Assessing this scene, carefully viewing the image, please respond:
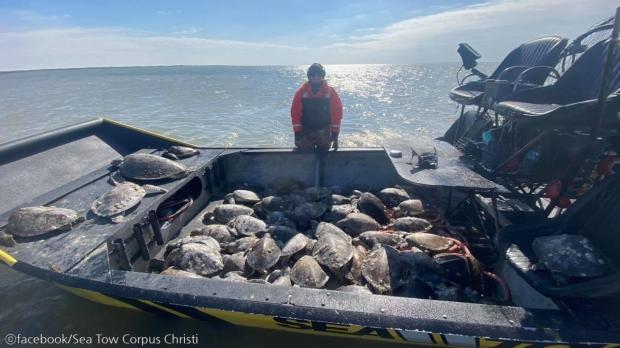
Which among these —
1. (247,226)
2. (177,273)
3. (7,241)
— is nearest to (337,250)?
(247,226)

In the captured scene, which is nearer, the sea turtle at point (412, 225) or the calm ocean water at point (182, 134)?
the calm ocean water at point (182, 134)

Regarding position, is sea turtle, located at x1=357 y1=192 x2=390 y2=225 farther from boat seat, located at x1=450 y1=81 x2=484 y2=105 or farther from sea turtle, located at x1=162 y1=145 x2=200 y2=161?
sea turtle, located at x1=162 y1=145 x2=200 y2=161

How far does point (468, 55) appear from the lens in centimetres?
586

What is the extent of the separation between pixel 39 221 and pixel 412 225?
168 inches

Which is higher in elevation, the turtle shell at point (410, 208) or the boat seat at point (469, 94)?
the boat seat at point (469, 94)

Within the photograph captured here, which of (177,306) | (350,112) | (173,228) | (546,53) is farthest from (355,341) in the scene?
(350,112)

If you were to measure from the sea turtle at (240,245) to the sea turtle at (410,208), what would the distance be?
217 cm

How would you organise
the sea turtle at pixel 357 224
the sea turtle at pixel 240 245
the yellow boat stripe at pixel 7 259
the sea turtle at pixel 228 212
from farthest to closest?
the sea turtle at pixel 228 212
the sea turtle at pixel 357 224
the sea turtle at pixel 240 245
the yellow boat stripe at pixel 7 259

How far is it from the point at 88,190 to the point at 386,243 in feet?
13.2

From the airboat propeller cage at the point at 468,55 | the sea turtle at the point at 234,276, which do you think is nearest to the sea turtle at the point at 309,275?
the sea turtle at the point at 234,276

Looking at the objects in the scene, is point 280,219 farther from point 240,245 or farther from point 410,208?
point 410,208

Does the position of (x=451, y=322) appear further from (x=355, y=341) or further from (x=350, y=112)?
(x=350, y=112)

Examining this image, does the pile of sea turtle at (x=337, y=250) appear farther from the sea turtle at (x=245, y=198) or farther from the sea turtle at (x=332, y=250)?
the sea turtle at (x=245, y=198)

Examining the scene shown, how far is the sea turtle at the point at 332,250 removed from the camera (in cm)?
324
